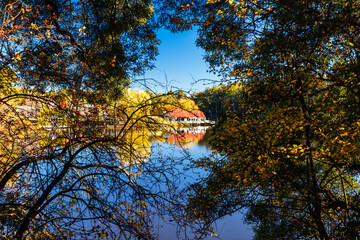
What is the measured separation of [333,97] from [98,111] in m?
4.94

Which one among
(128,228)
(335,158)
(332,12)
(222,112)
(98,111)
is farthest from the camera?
(222,112)

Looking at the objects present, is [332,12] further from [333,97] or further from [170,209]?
[170,209]

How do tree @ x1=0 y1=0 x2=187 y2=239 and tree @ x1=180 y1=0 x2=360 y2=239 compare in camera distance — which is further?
tree @ x1=180 y1=0 x2=360 y2=239

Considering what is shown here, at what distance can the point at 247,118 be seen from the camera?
6.33 m

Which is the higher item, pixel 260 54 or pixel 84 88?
pixel 260 54

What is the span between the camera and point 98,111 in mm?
4477

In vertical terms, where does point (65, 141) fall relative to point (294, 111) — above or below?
below

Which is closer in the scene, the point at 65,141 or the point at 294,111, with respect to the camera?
the point at 65,141

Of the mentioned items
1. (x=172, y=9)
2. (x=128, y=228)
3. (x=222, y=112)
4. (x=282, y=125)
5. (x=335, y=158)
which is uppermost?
(x=172, y=9)

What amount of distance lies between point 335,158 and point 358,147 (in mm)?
820

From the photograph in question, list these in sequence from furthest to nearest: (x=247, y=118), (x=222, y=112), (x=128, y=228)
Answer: (x=222, y=112) < (x=247, y=118) < (x=128, y=228)

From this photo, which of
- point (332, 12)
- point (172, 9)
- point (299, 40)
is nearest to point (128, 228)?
point (299, 40)

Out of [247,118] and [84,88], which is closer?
[84,88]

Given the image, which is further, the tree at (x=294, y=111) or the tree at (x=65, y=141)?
the tree at (x=294, y=111)
